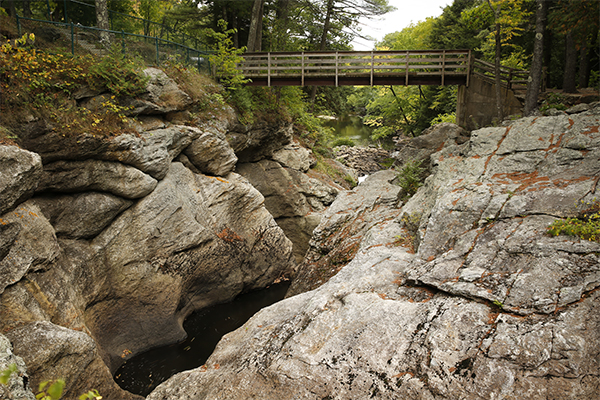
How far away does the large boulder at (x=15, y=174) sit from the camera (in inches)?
310

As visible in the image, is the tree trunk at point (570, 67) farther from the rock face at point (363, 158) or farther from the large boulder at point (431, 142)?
the rock face at point (363, 158)

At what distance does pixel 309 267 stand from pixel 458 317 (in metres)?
6.51

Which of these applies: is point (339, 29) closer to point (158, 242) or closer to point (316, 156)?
point (316, 156)

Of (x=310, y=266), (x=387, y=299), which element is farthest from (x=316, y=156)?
(x=387, y=299)

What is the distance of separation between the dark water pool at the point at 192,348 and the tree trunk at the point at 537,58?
12792 mm

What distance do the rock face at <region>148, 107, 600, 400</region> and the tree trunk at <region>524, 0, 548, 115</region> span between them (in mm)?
7024

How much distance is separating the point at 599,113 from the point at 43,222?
46.9 feet

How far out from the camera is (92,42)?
13594mm

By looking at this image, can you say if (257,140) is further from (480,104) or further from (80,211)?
(480,104)

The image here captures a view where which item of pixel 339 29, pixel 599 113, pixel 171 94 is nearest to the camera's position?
pixel 599 113

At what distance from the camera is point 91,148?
1042 cm

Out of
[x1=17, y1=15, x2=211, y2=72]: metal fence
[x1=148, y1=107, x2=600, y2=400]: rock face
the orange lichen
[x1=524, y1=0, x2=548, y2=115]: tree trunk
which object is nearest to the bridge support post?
[x1=524, y1=0, x2=548, y2=115]: tree trunk

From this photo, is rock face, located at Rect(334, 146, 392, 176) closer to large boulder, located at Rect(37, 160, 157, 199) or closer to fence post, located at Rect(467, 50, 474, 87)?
fence post, located at Rect(467, 50, 474, 87)

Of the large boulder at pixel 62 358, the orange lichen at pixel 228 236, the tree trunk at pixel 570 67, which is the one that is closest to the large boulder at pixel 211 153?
Result: the orange lichen at pixel 228 236
